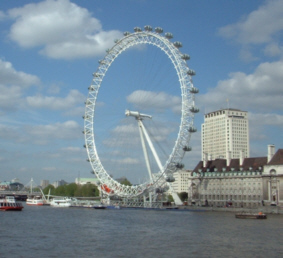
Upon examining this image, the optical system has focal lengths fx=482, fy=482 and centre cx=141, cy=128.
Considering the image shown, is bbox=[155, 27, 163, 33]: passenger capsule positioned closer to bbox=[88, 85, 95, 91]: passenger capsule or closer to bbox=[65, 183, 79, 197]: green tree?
bbox=[88, 85, 95, 91]: passenger capsule

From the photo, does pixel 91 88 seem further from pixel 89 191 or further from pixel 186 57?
pixel 89 191

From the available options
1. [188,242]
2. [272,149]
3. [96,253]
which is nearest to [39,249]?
[96,253]

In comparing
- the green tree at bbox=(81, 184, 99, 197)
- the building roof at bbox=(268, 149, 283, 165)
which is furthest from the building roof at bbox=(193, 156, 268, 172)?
the green tree at bbox=(81, 184, 99, 197)

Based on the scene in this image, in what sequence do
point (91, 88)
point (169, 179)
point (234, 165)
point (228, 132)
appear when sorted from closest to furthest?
point (169, 179), point (91, 88), point (234, 165), point (228, 132)

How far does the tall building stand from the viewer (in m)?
162

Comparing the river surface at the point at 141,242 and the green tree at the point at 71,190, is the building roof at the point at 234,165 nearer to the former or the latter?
the river surface at the point at 141,242

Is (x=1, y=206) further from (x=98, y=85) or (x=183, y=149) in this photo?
(x=183, y=149)

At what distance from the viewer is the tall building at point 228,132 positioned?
162m

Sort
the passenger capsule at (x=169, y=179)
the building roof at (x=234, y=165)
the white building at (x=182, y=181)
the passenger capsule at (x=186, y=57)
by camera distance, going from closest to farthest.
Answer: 1. the passenger capsule at (x=186, y=57)
2. the passenger capsule at (x=169, y=179)
3. the building roof at (x=234, y=165)
4. the white building at (x=182, y=181)

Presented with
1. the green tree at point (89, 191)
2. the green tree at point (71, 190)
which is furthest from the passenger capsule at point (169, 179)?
the green tree at point (71, 190)

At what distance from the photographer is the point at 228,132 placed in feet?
532

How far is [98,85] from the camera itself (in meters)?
79.1

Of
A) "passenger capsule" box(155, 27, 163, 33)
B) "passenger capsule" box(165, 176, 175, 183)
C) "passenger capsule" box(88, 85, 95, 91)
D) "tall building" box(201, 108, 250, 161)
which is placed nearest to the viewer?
"passenger capsule" box(155, 27, 163, 33)

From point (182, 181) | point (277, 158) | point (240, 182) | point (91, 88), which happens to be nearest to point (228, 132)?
point (182, 181)
